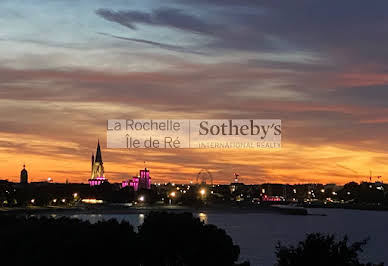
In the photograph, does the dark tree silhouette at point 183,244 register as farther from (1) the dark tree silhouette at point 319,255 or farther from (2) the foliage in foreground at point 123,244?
(1) the dark tree silhouette at point 319,255

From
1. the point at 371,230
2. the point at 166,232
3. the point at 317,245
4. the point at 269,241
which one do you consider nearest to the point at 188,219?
the point at 166,232

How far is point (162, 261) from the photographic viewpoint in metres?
54.8

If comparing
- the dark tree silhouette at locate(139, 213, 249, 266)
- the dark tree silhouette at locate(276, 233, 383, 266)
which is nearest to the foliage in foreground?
the dark tree silhouette at locate(139, 213, 249, 266)

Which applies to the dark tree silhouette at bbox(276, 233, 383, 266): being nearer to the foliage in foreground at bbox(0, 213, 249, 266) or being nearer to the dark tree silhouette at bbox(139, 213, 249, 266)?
the foliage in foreground at bbox(0, 213, 249, 266)

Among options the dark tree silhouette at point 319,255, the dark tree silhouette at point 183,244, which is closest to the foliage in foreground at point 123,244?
the dark tree silhouette at point 183,244

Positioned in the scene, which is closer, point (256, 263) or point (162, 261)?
point (162, 261)

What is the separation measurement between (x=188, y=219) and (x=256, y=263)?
41.9 m

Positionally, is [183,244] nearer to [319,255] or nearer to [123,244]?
[123,244]

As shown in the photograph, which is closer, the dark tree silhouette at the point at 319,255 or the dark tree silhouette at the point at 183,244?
the dark tree silhouette at the point at 319,255

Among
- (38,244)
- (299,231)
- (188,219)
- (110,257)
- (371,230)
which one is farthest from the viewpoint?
(371,230)

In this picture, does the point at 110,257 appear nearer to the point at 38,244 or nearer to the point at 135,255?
the point at 135,255

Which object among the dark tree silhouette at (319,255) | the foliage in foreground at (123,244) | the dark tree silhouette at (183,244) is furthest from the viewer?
the dark tree silhouette at (183,244)

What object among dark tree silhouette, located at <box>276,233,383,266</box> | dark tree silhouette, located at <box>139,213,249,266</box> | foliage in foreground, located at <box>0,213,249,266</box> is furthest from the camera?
dark tree silhouette, located at <box>139,213,249,266</box>

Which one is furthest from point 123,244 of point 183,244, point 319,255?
point 319,255
